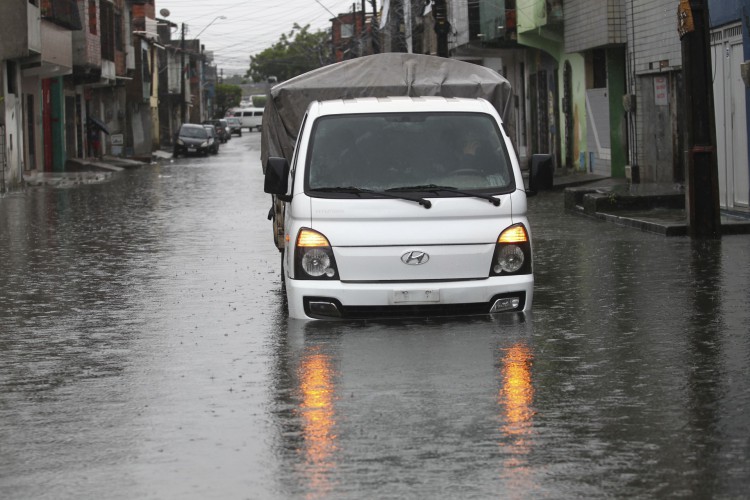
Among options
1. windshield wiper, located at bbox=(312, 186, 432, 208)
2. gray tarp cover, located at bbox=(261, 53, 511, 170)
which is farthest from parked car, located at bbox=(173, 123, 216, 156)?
windshield wiper, located at bbox=(312, 186, 432, 208)

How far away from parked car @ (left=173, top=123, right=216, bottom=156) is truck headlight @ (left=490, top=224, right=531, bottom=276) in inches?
2507

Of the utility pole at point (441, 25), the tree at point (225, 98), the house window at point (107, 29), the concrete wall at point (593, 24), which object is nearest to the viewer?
the concrete wall at point (593, 24)

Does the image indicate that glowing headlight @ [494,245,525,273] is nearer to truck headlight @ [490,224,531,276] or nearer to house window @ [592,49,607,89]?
truck headlight @ [490,224,531,276]

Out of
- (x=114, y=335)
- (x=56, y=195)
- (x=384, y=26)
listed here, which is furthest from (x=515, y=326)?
(x=384, y=26)

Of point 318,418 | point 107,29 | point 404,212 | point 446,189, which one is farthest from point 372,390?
point 107,29

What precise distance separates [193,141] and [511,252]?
64181mm

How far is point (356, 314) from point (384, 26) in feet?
197

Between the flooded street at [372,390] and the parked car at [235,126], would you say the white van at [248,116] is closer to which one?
the parked car at [235,126]

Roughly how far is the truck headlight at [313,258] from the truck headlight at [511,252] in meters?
1.22

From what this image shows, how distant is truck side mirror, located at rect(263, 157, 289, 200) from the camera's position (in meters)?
11.5

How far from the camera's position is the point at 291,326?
36.3ft

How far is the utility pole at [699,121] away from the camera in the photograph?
1803 cm

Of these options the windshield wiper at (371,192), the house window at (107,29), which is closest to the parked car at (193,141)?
the house window at (107,29)

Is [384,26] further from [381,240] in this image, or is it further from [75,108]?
[381,240]
